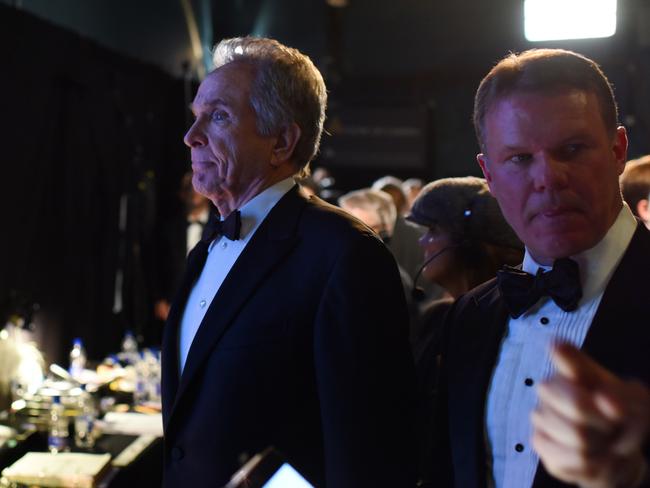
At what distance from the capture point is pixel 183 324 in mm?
1764

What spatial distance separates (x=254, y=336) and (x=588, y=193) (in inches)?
27.9

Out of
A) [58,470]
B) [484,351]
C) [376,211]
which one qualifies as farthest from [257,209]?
[376,211]

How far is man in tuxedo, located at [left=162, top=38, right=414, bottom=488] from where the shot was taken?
60.5 inches

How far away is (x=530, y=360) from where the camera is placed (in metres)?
1.28

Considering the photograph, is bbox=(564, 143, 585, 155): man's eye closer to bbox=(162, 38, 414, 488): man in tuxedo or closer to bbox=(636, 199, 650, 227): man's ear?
bbox=(162, 38, 414, 488): man in tuxedo

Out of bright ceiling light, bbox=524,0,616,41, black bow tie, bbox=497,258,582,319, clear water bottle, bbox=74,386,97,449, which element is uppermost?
bright ceiling light, bbox=524,0,616,41

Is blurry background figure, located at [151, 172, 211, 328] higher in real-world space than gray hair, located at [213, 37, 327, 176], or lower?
lower

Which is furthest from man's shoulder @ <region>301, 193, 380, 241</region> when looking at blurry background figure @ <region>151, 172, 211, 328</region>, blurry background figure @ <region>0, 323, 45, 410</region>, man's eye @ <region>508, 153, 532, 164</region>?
blurry background figure @ <region>151, 172, 211, 328</region>

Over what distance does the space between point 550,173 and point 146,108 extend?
17.3ft

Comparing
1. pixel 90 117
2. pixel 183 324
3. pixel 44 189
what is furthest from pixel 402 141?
pixel 183 324

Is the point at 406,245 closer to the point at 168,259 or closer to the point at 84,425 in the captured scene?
the point at 84,425

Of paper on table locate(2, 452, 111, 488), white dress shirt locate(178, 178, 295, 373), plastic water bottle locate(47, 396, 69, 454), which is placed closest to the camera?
white dress shirt locate(178, 178, 295, 373)

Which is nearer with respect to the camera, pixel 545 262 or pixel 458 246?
pixel 545 262

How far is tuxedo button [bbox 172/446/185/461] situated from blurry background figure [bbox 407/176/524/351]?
773 mm
